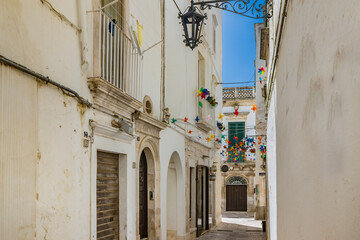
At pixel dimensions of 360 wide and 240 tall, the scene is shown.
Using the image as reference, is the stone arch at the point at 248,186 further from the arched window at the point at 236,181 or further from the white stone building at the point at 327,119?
the white stone building at the point at 327,119

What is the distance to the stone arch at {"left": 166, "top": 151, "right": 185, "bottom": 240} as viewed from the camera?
40.3ft

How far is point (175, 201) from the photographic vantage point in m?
12.4

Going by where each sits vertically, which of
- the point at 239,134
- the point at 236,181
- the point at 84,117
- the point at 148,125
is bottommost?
the point at 236,181

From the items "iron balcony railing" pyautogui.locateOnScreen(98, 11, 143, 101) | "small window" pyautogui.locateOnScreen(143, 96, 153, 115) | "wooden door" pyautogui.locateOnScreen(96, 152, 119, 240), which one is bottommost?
"wooden door" pyautogui.locateOnScreen(96, 152, 119, 240)

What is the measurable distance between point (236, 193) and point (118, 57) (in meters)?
24.0

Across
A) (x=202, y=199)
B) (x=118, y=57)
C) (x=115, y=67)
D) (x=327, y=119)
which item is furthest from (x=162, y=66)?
(x=327, y=119)

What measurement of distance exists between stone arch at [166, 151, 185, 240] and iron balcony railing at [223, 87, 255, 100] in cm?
1663

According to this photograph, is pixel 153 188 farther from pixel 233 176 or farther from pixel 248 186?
pixel 233 176

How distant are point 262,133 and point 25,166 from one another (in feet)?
43.6

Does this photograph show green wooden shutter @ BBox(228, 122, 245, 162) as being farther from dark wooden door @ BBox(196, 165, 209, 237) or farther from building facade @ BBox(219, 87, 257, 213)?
dark wooden door @ BBox(196, 165, 209, 237)

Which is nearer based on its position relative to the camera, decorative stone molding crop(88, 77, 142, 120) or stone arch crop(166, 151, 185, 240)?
decorative stone molding crop(88, 77, 142, 120)

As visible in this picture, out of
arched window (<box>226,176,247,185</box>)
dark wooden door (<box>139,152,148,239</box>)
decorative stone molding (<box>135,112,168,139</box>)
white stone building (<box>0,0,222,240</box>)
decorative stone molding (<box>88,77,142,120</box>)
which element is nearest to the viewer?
A: white stone building (<box>0,0,222,240</box>)

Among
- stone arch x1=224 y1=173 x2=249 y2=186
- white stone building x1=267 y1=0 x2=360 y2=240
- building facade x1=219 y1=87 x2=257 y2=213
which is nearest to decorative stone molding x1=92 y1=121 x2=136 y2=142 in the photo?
white stone building x1=267 y1=0 x2=360 y2=240

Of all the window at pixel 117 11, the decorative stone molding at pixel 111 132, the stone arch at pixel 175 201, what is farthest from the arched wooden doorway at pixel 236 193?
the window at pixel 117 11
